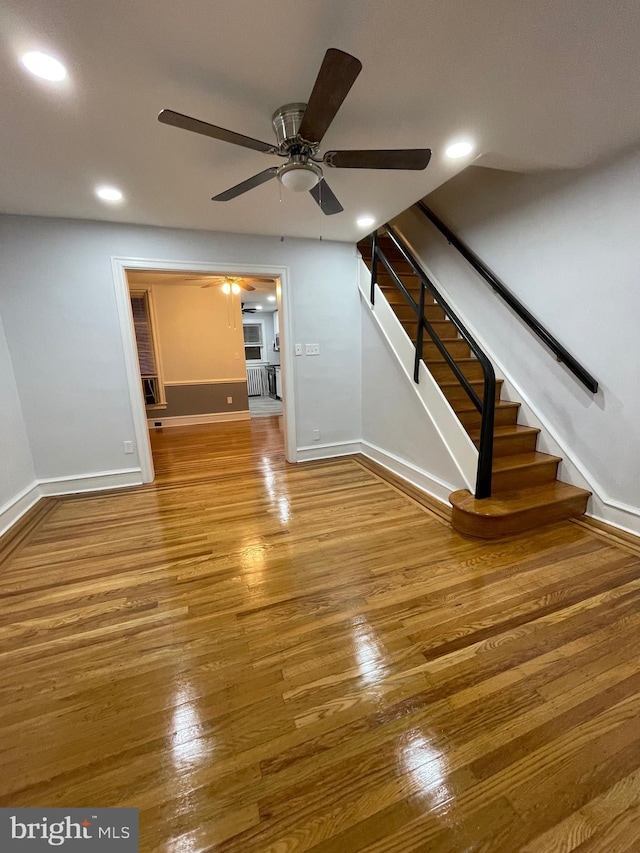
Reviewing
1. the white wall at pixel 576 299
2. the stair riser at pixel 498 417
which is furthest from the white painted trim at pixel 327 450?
the white wall at pixel 576 299

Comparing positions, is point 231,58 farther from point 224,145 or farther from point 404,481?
point 404,481

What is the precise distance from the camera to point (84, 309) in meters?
3.02

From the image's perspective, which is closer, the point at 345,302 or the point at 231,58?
the point at 231,58

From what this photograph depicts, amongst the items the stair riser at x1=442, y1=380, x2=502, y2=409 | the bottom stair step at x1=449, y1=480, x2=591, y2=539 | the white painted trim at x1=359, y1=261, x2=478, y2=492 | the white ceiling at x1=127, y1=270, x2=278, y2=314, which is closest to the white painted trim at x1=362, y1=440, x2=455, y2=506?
the white painted trim at x1=359, y1=261, x2=478, y2=492

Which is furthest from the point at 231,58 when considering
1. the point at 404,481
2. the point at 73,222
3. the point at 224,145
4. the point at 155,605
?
the point at 404,481

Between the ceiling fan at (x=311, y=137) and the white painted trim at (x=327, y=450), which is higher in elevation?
the ceiling fan at (x=311, y=137)

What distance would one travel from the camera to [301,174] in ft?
5.41

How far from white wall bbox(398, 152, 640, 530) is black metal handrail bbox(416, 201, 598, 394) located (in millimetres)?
59

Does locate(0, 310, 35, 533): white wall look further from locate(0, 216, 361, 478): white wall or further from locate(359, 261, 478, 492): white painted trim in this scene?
locate(359, 261, 478, 492): white painted trim

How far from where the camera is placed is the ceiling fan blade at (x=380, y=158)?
4.90 ft

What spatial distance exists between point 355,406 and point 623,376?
250 centimetres

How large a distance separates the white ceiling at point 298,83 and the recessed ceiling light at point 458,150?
2.5 inches

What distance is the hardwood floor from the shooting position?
94 centimetres

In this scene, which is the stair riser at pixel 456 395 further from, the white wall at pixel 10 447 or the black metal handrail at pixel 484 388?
the white wall at pixel 10 447
